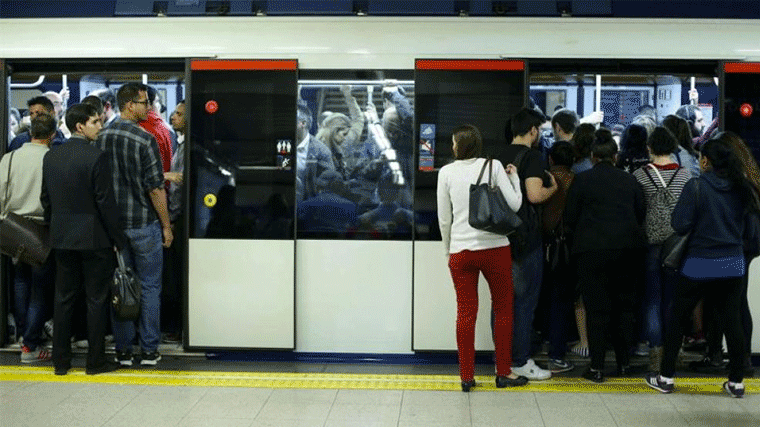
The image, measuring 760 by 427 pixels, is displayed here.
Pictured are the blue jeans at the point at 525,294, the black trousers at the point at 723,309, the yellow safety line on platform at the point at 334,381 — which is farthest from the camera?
the blue jeans at the point at 525,294

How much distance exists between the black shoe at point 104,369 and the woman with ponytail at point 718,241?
10.9ft

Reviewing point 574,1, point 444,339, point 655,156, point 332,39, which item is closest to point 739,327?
point 655,156

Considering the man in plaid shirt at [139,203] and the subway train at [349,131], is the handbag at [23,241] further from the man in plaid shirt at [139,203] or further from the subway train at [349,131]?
the subway train at [349,131]

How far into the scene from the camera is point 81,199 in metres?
6.11

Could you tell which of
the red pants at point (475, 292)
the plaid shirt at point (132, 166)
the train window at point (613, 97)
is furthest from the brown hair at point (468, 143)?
the plaid shirt at point (132, 166)

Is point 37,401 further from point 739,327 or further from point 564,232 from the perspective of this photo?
point 739,327

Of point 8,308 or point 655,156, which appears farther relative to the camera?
point 8,308

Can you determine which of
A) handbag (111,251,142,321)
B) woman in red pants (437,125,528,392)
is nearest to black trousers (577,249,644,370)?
woman in red pants (437,125,528,392)

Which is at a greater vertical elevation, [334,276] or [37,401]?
[334,276]

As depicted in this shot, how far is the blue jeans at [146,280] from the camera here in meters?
6.38

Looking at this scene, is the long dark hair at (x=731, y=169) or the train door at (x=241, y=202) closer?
the long dark hair at (x=731, y=169)

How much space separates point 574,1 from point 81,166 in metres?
3.17

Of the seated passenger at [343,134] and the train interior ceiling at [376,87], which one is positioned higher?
the train interior ceiling at [376,87]

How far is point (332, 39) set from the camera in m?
6.50
